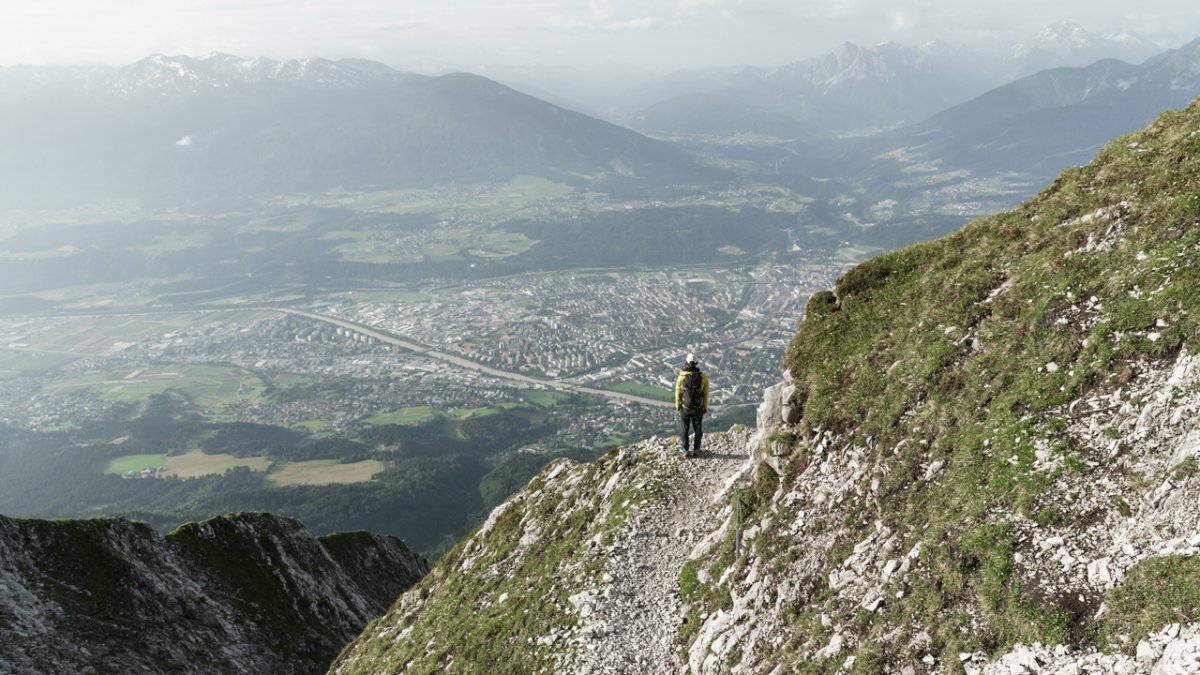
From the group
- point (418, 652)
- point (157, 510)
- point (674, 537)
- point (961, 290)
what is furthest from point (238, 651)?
point (157, 510)

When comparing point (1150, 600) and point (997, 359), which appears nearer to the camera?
point (1150, 600)

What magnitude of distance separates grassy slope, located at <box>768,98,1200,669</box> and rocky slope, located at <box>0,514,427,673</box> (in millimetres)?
44636

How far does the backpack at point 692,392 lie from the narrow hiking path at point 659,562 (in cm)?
372

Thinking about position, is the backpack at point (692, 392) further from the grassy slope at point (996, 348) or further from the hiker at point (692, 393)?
the grassy slope at point (996, 348)

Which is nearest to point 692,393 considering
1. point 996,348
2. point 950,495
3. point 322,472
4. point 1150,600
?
point 996,348

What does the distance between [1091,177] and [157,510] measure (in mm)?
200598

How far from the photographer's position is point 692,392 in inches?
1206

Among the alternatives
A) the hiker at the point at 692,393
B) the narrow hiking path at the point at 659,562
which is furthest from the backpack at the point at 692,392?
the narrow hiking path at the point at 659,562

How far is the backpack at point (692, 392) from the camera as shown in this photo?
3031 cm

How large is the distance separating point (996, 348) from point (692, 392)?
12879 millimetres

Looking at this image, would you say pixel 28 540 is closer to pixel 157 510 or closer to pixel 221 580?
pixel 221 580

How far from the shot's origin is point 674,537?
95.6ft

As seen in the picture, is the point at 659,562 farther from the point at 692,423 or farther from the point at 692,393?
the point at 692,393

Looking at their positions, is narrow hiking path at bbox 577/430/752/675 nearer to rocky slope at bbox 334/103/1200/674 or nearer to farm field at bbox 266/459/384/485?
rocky slope at bbox 334/103/1200/674
